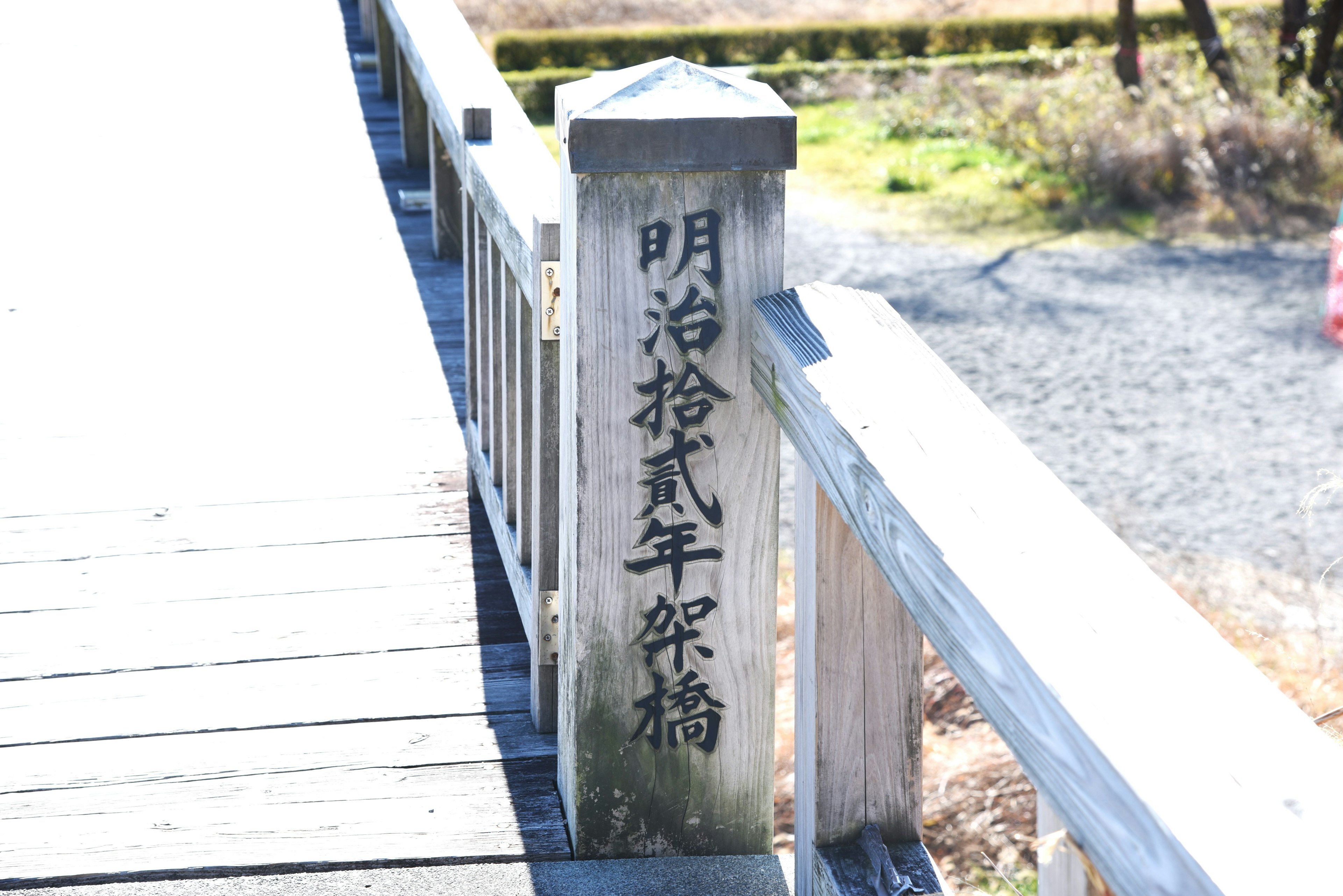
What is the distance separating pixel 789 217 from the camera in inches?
539

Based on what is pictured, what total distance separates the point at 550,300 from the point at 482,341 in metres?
0.88

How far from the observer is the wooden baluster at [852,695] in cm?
146

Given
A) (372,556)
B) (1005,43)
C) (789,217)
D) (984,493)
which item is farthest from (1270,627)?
(1005,43)

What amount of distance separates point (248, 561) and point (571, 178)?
1.32 m

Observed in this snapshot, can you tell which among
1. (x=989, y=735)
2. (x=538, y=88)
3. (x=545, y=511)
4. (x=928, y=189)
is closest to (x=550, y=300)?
(x=545, y=511)

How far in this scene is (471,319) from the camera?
2.99 m

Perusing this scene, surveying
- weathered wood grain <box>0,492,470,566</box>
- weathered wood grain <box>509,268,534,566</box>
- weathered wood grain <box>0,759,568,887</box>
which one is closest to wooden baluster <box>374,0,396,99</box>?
weathered wood grain <box>0,492,470,566</box>

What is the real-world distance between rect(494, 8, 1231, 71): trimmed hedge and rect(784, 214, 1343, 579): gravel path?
6999 millimetres

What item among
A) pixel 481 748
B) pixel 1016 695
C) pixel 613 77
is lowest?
pixel 481 748

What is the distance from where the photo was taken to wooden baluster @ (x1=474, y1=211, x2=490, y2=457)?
8.83 ft

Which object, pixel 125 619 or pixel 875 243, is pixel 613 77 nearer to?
pixel 125 619

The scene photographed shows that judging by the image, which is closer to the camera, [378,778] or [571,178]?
[571,178]

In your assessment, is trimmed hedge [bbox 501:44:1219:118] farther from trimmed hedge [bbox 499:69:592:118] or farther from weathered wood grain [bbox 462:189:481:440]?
weathered wood grain [bbox 462:189:481:440]

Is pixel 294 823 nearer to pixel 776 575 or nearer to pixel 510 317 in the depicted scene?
pixel 776 575
